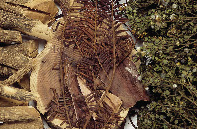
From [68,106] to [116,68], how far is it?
364 mm

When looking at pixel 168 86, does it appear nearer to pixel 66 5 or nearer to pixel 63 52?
pixel 63 52

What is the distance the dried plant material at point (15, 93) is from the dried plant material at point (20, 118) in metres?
0.06

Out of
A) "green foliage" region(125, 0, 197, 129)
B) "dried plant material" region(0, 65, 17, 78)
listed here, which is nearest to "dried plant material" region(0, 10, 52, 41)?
"dried plant material" region(0, 65, 17, 78)

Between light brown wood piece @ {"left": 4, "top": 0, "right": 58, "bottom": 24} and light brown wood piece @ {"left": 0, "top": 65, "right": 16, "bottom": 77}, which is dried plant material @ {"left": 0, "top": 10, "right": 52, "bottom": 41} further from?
light brown wood piece @ {"left": 0, "top": 65, "right": 16, "bottom": 77}

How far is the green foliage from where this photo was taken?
1.79 metres

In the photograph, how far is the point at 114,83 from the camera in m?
2.00

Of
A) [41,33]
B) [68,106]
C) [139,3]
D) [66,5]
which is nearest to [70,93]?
[68,106]

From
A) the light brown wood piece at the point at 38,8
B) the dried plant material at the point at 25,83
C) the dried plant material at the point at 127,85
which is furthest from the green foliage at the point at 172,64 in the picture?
the dried plant material at the point at 25,83

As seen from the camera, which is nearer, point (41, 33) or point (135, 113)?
point (41, 33)

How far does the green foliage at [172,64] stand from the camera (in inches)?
70.6

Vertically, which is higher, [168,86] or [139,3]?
[139,3]

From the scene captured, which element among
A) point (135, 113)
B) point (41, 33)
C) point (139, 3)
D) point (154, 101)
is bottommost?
point (135, 113)

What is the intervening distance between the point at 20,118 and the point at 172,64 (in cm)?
90

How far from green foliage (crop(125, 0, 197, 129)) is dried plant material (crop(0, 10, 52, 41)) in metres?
0.58
